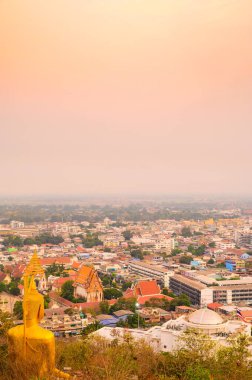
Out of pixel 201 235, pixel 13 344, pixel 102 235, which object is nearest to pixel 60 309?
pixel 13 344

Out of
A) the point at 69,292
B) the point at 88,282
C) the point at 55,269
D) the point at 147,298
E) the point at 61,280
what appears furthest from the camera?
the point at 55,269

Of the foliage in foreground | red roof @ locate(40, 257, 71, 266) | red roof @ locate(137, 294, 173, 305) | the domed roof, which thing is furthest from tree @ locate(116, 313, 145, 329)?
red roof @ locate(40, 257, 71, 266)

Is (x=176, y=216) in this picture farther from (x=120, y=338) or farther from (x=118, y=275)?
(x=120, y=338)

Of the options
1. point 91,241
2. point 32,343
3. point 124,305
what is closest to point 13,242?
point 91,241

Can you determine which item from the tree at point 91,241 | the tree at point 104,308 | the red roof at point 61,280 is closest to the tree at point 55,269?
the red roof at point 61,280

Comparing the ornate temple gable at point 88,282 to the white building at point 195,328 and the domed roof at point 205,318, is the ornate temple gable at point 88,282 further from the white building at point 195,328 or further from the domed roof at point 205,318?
the domed roof at point 205,318

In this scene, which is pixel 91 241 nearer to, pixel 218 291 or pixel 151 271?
pixel 151 271

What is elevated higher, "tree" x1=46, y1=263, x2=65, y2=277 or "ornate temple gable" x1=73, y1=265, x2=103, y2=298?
"ornate temple gable" x1=73, y1=265, x2=103, y2=298

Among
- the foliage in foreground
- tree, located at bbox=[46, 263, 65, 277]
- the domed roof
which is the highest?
the foliage in foreground

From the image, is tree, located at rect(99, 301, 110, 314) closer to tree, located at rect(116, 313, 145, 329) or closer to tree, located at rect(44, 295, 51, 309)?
tree, located at rect(116, 313, 145, 329)
